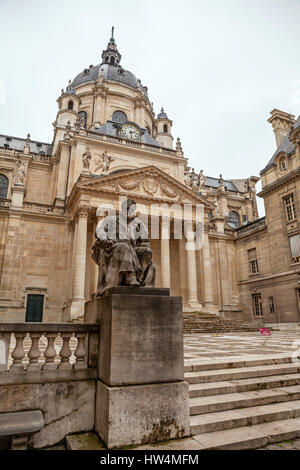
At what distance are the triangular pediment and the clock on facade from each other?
945 cm

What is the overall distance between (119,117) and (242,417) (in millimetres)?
42232

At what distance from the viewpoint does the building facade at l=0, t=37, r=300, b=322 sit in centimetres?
2284

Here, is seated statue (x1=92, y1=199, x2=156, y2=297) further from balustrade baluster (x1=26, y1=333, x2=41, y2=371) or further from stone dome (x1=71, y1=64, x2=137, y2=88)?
stone dome (x1=71, y1=64, x2=137, y2=88)

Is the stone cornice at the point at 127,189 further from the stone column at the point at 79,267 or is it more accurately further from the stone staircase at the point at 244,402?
the stone staircase at the point at 244,402

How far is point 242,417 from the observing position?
4.14 m

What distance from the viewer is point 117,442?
3453mm

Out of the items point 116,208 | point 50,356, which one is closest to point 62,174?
point 116,208

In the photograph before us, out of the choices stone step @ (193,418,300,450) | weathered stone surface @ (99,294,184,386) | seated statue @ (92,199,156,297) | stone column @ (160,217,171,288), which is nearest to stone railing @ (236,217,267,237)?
stone column @ (160,217,171,288)

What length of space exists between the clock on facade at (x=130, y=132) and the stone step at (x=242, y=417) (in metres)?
31.4

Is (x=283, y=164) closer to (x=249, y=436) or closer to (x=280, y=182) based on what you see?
(x=280, y=182)

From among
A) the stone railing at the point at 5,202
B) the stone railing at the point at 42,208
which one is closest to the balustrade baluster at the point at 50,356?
the stone railing at the point at 42,208

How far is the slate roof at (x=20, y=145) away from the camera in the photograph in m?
33.9
